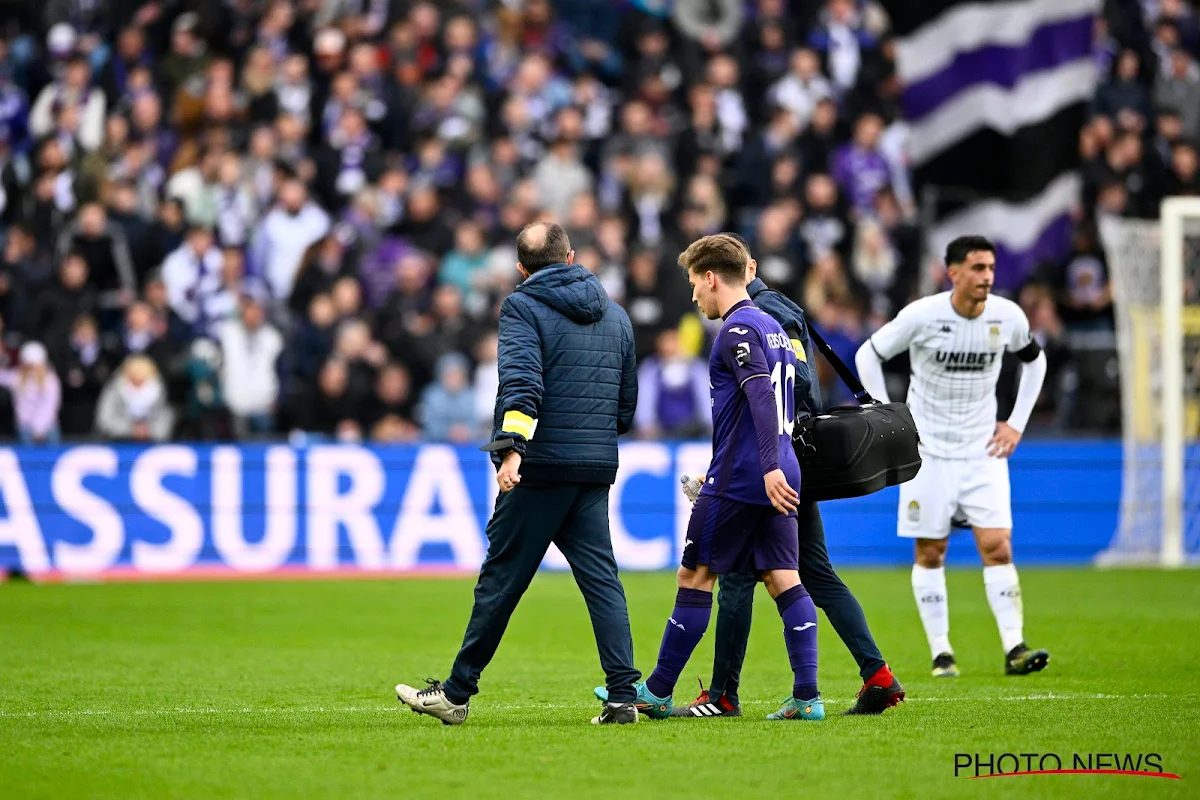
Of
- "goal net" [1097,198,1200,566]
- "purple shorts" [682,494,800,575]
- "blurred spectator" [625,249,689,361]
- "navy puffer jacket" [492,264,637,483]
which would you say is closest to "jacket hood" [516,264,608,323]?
"navy puffer jacket" [492,264,637,483]

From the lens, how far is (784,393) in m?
7.52

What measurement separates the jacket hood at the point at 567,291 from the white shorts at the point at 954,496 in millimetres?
3138

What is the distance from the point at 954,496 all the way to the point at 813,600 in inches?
97.3

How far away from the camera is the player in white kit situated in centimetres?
1019

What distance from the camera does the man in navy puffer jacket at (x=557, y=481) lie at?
25.3ft

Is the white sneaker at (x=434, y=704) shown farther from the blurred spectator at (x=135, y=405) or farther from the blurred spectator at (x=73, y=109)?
the blurred spectator at (x=73, y=109)

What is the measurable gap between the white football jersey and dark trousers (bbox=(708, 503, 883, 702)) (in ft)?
7.60

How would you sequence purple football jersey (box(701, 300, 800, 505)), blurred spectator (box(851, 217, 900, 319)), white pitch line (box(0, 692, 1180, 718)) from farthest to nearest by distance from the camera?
1. blurred spectator (box(851, 217, 900, 319))
2. white pitch line (box(0, 692, 1180, 718))
3. purple football jersey (box(701, 300, 800, 505))

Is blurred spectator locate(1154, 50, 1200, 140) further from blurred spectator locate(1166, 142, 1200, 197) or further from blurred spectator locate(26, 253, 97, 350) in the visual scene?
blurred spectator locate(26, 253, 97, 350)

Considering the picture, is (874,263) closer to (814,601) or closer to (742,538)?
(814,601)

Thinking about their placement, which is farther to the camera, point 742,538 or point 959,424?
point 959,424

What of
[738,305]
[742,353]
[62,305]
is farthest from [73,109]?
[742,353]

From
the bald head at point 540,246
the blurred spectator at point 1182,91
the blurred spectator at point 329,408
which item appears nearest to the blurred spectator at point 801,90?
the blurred spectator at point 1182,91

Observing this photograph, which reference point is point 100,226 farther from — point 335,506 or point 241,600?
point 241,600
